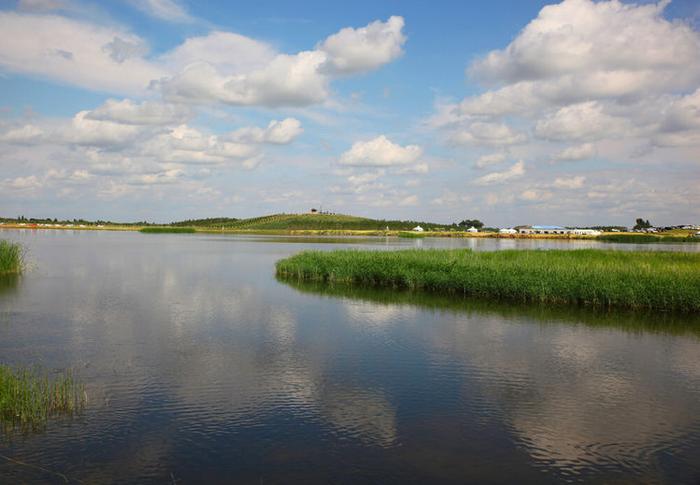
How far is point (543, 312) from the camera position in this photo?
89.8 ft

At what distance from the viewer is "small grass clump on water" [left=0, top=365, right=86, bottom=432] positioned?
38.3ft

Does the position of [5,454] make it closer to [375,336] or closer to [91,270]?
[375,336]

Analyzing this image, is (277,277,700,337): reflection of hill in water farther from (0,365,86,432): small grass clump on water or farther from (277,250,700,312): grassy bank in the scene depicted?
(0,365,86,432): small grass clump on water

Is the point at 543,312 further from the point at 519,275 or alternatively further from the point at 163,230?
the point at 163,230

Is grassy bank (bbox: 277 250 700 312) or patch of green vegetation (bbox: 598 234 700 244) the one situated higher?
patch of green vegetation (bbox: 598 234 700 244)

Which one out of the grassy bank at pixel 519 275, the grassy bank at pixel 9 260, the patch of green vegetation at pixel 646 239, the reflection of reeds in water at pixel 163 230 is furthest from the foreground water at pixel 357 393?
the reflection of reeds in water at pixel 163 230

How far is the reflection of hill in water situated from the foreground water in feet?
0.72

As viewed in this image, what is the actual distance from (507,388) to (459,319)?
10.3m

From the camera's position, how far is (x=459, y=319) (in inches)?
999

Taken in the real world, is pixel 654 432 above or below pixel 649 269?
below

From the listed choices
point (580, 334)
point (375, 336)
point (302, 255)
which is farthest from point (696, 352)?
point (302, 255)

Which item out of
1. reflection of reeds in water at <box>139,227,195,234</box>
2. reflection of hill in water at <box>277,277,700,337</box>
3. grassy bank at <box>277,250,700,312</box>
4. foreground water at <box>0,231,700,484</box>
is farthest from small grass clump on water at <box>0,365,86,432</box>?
reflection of reeds in water at <box>139,227,195,234</box>

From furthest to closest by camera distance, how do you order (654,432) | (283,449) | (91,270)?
(91,270) < (654,432) < (283,449)

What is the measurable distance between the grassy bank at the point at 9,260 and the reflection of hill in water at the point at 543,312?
21.1m
